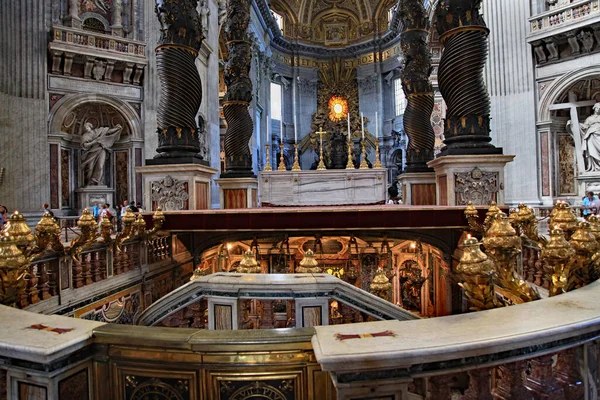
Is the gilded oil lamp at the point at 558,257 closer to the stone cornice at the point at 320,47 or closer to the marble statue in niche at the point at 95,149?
the marble statue in niche at the point at 95,149

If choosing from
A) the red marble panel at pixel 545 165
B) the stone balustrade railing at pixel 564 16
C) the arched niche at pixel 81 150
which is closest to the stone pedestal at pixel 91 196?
the arched niche at pixel 81 150

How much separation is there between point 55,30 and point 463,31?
12.4 m

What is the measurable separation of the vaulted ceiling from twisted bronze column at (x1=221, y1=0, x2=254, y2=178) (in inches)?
911

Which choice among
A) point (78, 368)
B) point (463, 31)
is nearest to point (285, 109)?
point (463, 31)

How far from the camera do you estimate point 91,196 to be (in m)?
14.1

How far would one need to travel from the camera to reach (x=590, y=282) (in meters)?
2.51

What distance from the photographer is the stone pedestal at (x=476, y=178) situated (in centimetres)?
619

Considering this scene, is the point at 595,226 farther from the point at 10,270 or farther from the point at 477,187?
the point at 10,270

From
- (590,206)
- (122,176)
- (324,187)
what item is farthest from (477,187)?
(122,176)

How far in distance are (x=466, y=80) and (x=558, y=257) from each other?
474 cm

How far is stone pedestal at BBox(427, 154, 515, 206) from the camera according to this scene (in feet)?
20.3

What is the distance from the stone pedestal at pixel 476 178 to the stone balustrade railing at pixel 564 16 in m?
9.28

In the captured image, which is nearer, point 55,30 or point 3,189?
point 3,189

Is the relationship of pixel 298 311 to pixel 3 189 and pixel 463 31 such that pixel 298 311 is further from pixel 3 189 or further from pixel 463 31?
pixel 3 189
